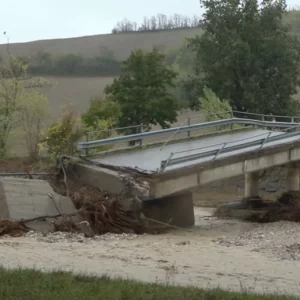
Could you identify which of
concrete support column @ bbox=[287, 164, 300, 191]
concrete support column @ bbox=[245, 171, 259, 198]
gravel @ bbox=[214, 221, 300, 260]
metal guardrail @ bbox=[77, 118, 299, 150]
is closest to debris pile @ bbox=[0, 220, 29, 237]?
metal guardrail @ bbox=[77, 118, 299, 150]

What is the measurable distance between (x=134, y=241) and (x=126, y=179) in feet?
8.06

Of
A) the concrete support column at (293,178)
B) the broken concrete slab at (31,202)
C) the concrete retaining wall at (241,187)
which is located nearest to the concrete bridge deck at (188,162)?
the broken concrete slab at (31,202)

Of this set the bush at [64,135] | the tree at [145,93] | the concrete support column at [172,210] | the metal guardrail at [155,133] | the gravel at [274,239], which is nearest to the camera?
the gravel at [274,239]

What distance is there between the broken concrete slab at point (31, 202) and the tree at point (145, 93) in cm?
3486

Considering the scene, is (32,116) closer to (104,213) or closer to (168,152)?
(168,152)

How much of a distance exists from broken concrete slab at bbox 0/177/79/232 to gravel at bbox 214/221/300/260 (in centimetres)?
482

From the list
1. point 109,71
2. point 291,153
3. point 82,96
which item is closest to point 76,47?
point 109,71

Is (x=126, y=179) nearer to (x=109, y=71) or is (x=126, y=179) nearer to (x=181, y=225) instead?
(x=181, y=225)

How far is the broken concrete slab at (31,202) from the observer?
67.9 feet

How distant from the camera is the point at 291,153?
29453 mm

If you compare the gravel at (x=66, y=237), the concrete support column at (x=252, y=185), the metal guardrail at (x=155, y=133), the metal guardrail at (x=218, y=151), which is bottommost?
the concrete support column at (x=252, y=185)

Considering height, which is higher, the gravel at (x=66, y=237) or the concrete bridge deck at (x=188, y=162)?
the concrete bridge deck at (x=188, y=162)

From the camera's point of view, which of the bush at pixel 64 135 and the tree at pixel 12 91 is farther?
the tree at pixel 12 91

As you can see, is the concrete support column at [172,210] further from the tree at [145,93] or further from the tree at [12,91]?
the tree at [145,93]
